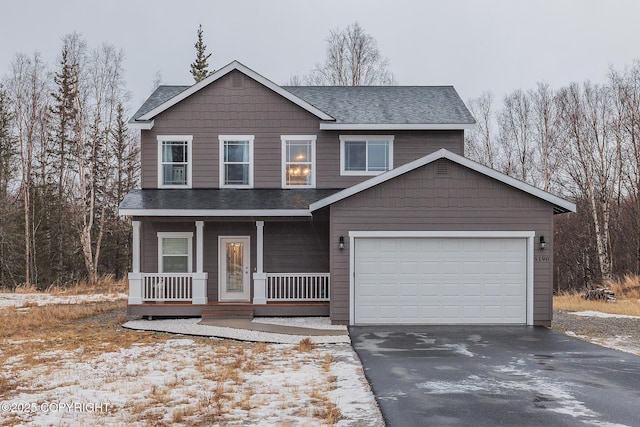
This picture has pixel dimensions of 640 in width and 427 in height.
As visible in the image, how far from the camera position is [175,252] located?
1681cm

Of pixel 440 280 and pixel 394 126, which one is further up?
pixel 394 126

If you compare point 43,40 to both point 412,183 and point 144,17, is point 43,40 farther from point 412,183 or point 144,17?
point 412,183

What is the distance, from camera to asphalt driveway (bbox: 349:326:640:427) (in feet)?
21.4

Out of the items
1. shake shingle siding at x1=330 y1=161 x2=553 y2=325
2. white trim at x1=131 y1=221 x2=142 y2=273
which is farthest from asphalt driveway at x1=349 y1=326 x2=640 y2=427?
white trim at x1=131 y1=221 x2=142 y2=273

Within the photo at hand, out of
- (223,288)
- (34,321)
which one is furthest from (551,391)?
(34,321)

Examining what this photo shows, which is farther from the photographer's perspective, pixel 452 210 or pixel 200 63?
pixel 200 63

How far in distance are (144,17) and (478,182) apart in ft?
534

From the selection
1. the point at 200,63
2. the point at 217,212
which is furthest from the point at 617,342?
the point at 200,63

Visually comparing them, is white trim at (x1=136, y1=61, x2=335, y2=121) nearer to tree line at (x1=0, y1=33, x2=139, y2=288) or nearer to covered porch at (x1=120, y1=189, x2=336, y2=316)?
covered porch at (x1=120, y1=189, x2=336, y2=316)

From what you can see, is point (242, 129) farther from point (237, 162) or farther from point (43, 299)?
point (43, 299)

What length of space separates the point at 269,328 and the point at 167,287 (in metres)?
3.97

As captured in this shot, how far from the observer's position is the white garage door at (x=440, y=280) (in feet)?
45.1

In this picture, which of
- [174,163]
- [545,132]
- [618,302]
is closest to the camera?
[174,163]

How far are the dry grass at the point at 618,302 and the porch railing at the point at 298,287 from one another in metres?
8.79
